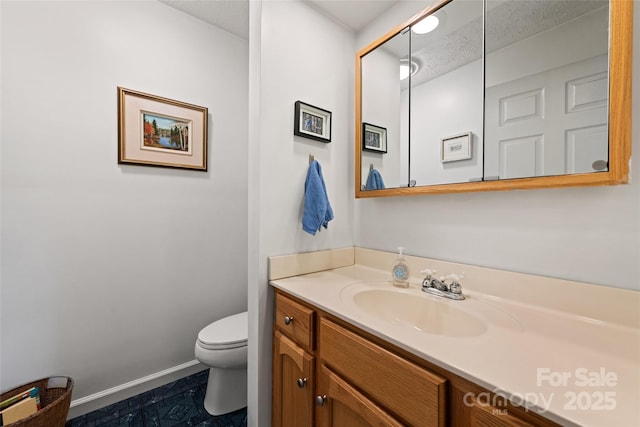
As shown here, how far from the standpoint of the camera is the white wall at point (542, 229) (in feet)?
2.34

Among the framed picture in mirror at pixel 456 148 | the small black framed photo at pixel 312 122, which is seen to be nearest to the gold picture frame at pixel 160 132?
the small black framed photo at pixel 312 122

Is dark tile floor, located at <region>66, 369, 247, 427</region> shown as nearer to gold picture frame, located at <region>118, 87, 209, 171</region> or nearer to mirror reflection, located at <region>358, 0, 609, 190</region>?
gold picture frame, located at <region>118, 87, 209, 171</region>

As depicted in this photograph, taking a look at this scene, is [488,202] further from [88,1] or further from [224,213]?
[88,1]

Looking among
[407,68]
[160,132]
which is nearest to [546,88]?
[407,68]

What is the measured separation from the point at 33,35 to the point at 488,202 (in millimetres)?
2283

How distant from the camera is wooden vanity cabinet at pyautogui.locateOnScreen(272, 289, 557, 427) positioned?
21.0 inches

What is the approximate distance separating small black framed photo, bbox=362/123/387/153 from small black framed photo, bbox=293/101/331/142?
201 millimetres

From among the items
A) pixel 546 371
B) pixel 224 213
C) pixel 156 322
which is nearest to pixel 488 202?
pixel 546 371

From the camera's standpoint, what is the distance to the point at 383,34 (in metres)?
1.36

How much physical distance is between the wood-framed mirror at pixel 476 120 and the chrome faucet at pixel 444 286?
351 millimetres

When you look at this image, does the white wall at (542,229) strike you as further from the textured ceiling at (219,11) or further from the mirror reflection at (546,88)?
the textured ceiling at (219,11)

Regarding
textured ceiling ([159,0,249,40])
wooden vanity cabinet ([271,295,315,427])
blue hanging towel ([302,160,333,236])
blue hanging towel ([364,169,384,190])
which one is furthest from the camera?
textured ceiling ([159,0,249,40])

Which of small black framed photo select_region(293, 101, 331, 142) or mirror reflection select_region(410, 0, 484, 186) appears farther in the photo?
small black framed photo select_region(293, 101, 331, 142)

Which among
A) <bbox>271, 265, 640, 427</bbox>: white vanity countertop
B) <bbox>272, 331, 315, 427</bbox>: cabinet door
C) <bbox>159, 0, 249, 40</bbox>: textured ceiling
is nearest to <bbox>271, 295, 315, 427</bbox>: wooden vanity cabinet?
<bbox>272, 331, 315, 427</bbox>: cabinet door
